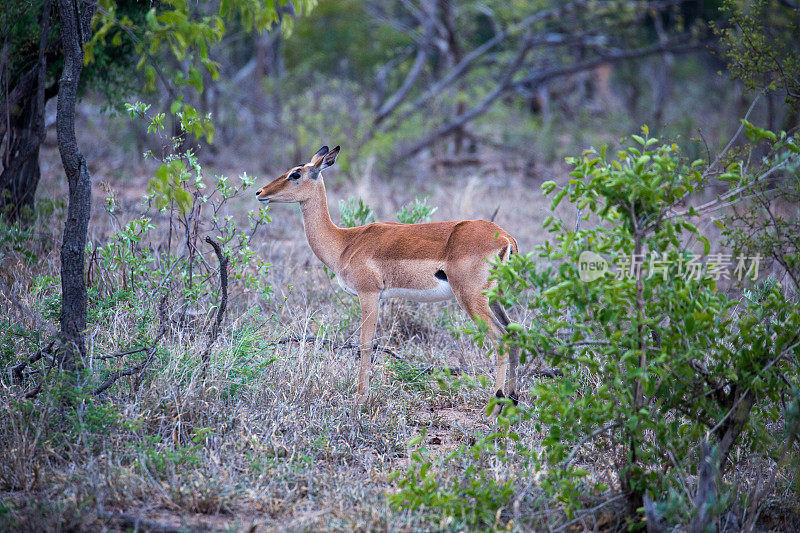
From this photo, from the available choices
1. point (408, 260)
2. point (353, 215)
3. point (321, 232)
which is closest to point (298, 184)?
point (321, 232)

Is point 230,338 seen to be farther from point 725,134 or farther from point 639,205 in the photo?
point 725,134

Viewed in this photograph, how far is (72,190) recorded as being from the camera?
3.97 metres

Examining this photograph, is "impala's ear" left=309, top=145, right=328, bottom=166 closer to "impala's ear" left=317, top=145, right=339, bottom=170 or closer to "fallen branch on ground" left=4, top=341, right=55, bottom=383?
"impala's ear" left=317, top=145, right=339, bottom=170

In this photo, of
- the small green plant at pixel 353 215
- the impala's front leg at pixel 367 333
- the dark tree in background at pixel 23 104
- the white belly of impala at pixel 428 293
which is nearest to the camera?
the impala's front leg at pixel 367 333

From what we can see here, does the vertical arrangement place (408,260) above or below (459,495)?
above

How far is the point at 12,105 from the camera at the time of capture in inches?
239

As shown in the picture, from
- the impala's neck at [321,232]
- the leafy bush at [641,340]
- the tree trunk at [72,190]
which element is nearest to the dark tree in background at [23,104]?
the tree trunk at [72,190]

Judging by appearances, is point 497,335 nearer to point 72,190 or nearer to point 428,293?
point 428,293

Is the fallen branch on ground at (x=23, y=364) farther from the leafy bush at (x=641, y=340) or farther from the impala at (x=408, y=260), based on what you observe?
the leafy bush at (x=641, y=340)

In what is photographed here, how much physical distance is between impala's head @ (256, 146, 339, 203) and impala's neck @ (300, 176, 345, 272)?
0.21ft

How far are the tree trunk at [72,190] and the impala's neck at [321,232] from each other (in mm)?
1766

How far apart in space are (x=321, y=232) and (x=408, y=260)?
871mm

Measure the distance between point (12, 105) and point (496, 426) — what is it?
4.86 metres

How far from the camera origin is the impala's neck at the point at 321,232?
5324 mm
